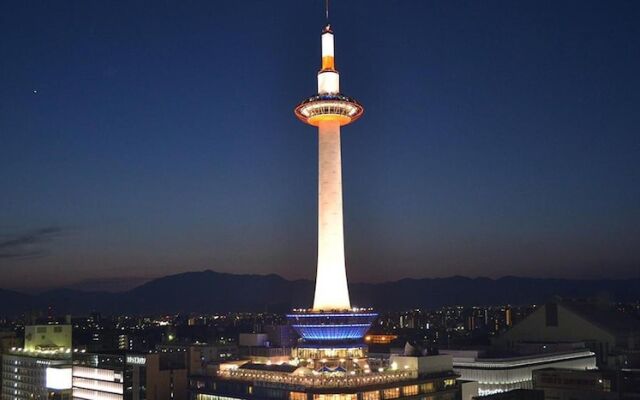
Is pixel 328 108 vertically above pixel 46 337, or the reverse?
pixel 328 108

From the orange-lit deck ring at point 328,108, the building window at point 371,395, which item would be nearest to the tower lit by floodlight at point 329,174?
the orange-lit deck ring at point 328,108

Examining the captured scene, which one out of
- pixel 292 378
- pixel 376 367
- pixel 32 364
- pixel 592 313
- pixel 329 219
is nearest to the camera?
pixel 292 378

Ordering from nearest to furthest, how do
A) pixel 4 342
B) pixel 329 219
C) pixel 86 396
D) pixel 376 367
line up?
pixel 376 367, pixel 329 219, pixel 86 396, pixel 4 342

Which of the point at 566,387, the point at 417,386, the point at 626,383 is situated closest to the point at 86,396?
the point at 417,386

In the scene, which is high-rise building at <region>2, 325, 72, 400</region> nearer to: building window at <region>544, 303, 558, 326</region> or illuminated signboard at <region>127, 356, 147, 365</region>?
illuminated signboard at <region>127, 356, 147, 365</region>

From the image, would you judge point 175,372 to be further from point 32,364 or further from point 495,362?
point 495,362

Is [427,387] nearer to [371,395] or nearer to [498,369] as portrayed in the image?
[371,395]

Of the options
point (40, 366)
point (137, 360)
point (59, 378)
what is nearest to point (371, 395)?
point (137, 360)
